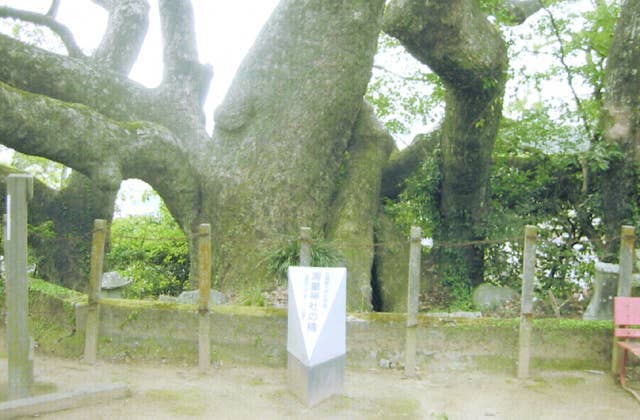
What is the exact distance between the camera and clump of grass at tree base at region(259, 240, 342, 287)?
25.6 ft

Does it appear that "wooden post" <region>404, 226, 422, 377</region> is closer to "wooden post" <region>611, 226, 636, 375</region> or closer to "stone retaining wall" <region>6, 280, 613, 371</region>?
"stone retaining wall" <region>6, 280, 613, 371</region>

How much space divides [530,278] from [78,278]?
22.4 feet

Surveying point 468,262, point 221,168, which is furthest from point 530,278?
point 221,168

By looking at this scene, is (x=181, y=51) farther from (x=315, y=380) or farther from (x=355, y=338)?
(x=315, y=380)

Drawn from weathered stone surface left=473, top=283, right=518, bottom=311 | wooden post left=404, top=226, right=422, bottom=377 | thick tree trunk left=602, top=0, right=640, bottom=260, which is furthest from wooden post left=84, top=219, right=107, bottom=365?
thick tree trunk left=602, top=0, right=640, bottom=260

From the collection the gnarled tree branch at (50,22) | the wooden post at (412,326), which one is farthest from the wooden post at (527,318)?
the gnarled tree branch at (50,22)

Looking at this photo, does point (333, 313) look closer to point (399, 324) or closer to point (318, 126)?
point (399, 324)

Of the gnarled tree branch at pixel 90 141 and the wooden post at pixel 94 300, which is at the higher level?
the gnarled tree branch at pixel 90 141

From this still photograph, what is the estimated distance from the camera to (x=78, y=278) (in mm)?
9508

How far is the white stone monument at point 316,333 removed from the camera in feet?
17.0

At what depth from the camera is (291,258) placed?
25.9ft

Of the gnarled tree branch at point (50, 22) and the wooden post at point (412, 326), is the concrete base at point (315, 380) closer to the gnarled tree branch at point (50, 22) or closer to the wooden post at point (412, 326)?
the wooden post at point (412, 326)

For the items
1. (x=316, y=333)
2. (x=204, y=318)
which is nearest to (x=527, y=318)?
(x=316, y=333)

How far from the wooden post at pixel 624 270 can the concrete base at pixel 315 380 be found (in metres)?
2.73
